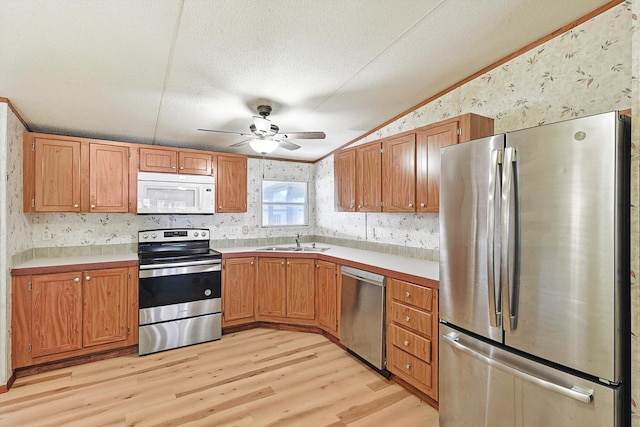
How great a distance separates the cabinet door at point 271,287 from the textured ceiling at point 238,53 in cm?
176

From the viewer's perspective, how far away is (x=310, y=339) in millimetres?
3523

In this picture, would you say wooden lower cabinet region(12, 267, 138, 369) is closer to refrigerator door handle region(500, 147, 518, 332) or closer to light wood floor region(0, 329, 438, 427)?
light wood floor region(0, 329, 438, 427)

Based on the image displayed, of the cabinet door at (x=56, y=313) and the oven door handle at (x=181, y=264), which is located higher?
the oven door handle at (x=181, y=264)

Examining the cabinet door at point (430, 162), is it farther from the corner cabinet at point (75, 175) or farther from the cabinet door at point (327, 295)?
the corner cabinet at point (75, 175)

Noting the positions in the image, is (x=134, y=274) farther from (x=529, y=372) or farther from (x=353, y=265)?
(x=529, y=372)

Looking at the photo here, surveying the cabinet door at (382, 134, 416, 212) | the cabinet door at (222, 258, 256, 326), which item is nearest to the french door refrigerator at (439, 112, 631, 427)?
the cabinet door at (382, 134, 416, 212)

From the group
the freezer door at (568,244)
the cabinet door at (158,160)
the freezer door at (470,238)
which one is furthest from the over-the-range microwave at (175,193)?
the freezer door at (568,244)

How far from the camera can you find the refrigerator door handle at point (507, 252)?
1.59 m

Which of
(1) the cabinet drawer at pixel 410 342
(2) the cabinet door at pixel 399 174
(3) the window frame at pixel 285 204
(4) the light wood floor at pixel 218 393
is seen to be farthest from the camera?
(3) the window frame at pixel 285 204

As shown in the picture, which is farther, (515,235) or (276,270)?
(276,270)

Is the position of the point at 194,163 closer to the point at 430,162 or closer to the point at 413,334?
the point at 430,162

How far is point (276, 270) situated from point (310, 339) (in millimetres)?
899

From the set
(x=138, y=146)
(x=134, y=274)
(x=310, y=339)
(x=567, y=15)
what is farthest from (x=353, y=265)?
(x=138, y=146)

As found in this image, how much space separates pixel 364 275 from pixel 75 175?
3128 mm
